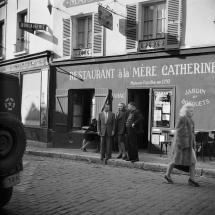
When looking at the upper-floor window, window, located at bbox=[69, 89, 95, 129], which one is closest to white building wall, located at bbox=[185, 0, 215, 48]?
the upper-floor window

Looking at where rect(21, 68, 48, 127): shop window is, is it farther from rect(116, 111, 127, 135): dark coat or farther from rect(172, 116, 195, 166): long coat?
rect(172, 116, 195, 166): long coat

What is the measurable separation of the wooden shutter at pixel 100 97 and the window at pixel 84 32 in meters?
1.99

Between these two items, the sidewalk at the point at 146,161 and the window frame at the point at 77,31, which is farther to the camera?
the window frame at the point at 77,31

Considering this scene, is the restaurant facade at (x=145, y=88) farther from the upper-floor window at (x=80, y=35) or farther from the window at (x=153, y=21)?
the window at (x=153, y=21)

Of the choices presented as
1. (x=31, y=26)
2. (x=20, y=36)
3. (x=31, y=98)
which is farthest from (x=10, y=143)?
(x=20, y=36)

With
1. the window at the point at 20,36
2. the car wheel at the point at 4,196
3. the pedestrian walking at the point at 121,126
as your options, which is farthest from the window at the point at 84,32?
the car wheel at the point at 4,196

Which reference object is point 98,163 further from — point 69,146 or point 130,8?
point 130,8

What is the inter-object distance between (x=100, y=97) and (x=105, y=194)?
28.9 feet

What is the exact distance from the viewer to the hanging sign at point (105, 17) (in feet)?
49.0

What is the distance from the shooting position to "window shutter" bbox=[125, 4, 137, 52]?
15.1 metres

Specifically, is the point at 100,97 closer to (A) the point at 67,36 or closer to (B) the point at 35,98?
(A) the point at 67,36

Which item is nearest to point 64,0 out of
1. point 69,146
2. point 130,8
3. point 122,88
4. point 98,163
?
point 130,8

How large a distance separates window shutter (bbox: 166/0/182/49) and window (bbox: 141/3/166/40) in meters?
0.42

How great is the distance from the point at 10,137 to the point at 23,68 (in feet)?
49.4
